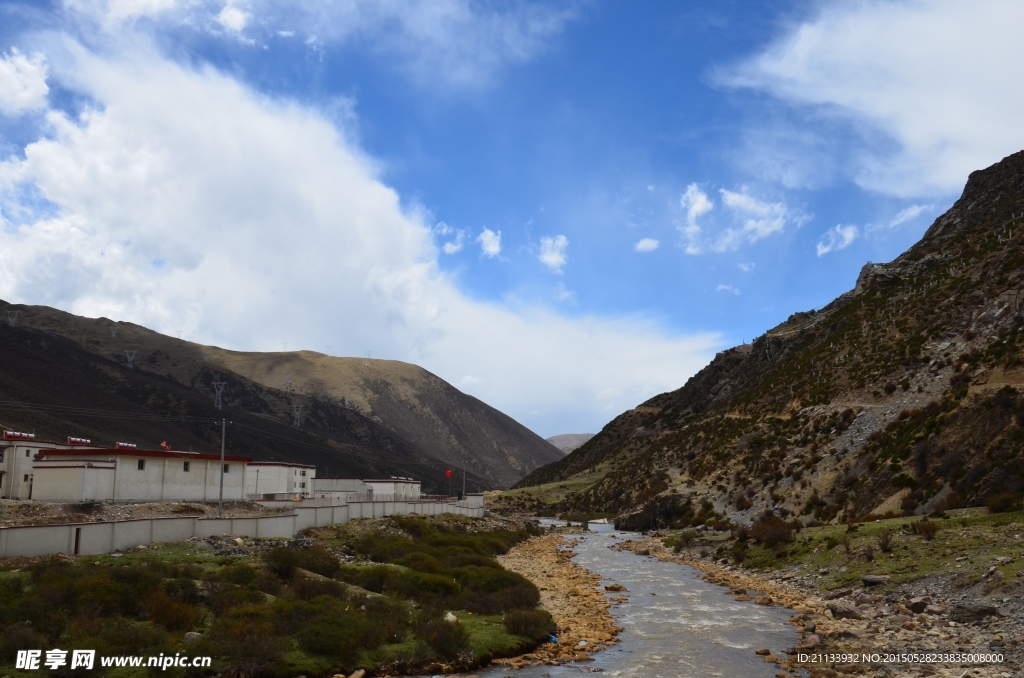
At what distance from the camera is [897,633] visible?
2030 centimetres

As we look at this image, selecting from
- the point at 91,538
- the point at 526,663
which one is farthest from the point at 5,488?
the point at 526,663

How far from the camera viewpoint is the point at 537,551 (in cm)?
5328

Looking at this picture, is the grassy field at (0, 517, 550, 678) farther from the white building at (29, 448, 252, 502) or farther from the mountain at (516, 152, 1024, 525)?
the mountain at (516, 152, 1024, 525)

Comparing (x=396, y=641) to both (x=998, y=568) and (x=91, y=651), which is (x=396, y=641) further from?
(x=998, y=568)

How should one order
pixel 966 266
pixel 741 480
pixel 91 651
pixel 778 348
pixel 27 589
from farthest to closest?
pixel 778 348, pixel 966 266, pixel 741 480, pixel 27 589, pixel 91 651

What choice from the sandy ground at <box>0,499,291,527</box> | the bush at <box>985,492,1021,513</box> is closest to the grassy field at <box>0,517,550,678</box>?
the sandy ground at <box>0,499,291,527</box>

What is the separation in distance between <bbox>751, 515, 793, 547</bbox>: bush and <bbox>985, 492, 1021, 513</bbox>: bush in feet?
33.1

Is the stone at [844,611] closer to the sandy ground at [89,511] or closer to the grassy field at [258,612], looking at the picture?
the grassy field at [258,612]

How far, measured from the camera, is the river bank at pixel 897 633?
57.5 ft

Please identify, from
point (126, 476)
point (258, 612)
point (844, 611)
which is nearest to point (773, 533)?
point (844, 611)

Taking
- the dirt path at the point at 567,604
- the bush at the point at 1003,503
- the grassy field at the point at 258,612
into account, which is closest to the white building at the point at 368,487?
the dirt path at the point at 567,604

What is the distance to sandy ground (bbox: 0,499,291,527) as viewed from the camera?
3375cm

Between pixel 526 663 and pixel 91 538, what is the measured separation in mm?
16939

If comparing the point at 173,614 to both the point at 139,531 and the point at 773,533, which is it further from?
the point at 773,533
